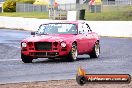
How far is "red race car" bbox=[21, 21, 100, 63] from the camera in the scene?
17062 mm

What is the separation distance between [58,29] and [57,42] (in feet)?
4.54

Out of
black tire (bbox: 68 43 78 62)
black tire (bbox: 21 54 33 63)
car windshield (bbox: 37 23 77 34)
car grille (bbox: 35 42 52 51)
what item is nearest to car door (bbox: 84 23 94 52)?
car windshield (bbox: 37 23 77 34)

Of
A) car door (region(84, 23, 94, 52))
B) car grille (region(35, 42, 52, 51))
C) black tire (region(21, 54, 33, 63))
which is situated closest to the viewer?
car grille (region(35, 42, 52, 51))

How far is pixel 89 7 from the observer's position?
238ft

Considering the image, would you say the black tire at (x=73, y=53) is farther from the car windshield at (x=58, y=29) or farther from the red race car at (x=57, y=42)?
the car windshield at (x=58, y=29)

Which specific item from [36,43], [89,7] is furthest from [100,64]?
[89,7]

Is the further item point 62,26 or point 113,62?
point 62,26

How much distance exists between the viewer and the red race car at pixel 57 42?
17.1 m

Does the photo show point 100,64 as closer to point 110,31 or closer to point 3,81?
point 3,81

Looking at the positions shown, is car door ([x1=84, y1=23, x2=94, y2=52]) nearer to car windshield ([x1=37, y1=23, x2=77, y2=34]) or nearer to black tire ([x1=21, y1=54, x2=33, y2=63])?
car windshield ([x1=37, y1=23, x2=77, y2=34])

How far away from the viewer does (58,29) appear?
18.3 meters

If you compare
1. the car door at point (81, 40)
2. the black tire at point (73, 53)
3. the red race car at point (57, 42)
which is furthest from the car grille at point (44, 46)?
the car door at point (81, 40)

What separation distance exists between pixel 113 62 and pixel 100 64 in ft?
3.02

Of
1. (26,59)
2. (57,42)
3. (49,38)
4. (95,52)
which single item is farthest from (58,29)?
(95,52)
